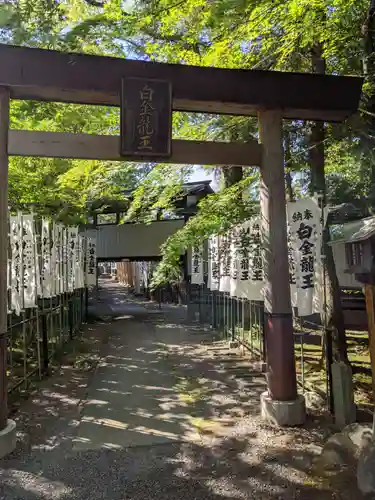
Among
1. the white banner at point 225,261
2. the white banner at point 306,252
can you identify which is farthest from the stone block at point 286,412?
the white banner at point 225,261

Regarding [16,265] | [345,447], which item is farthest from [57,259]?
[345,447]

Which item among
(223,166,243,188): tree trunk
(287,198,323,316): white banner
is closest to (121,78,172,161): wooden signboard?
(287,198,323,316): white banner

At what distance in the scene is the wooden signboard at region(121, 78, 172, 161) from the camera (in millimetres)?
5742

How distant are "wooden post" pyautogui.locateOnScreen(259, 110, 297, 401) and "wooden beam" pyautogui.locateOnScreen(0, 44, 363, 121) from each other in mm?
382

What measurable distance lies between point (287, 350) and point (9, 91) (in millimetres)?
5312

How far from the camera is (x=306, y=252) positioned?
6.74 m

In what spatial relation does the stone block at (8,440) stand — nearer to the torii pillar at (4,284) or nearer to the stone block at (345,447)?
the torii pillar at (4,284)

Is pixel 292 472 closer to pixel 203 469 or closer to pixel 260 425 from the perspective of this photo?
pixel 203 469

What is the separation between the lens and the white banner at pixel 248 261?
8906 millimetres

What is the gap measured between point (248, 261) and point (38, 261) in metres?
4.75

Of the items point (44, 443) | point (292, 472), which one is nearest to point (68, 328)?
point (44, 443)

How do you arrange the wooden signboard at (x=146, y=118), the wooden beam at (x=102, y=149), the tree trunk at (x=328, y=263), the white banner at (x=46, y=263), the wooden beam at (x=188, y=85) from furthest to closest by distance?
the white banner at (x=46, y=263) → the tree trunk at (x=328, y=263) → the wooden signboard at (x=146, y=118) → the wooden beam at (x=102, y=149) → the wooden beam at (x=188, y=85)

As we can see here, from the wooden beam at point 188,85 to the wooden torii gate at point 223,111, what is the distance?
0.01m

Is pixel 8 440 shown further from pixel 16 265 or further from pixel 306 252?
pixel 306 252
